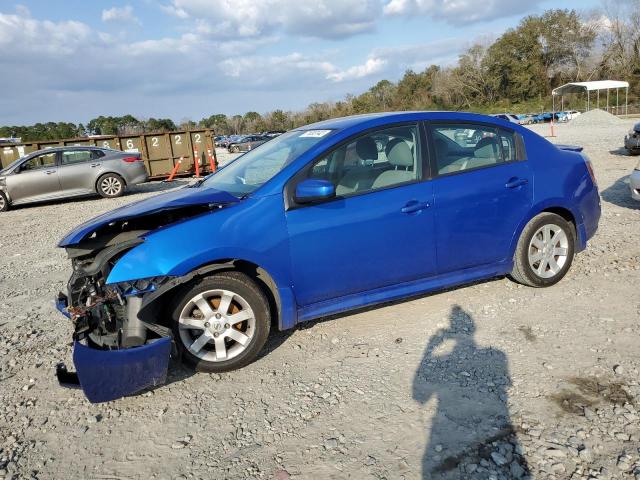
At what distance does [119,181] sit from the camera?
14.1 metres

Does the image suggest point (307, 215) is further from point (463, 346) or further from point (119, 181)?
point (119, 181)

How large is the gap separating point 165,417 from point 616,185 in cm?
944

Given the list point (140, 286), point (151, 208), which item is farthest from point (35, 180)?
point (140, 286)

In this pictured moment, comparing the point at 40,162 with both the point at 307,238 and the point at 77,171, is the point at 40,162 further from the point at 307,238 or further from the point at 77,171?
the point at 307,238

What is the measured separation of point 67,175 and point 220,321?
11.8 metres

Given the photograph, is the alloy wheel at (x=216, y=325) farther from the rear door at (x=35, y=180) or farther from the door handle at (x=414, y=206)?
the rear door at (x=35, y=180)

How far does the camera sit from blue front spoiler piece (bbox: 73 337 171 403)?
3029mm

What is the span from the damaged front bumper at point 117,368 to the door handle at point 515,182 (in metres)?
3.04

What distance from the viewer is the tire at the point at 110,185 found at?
546 inches

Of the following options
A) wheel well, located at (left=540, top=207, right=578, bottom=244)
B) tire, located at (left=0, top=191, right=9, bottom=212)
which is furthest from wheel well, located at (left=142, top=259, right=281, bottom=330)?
tire, located at (left=0, top=191, right=9, bottom=212)

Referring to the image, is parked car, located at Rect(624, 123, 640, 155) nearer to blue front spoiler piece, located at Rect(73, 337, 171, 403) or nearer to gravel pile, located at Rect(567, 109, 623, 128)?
blue front spoiler piece, located at Rect(73, 337, 171, 403)

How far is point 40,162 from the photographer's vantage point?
1336cm

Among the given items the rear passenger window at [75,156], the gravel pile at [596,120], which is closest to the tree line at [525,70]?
the gravel pile at [596,120]

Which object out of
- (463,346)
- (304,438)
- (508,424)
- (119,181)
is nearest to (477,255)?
(463,346)
